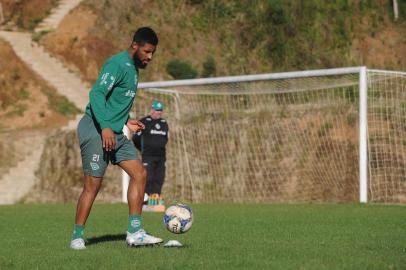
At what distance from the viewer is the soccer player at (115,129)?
32.1ft

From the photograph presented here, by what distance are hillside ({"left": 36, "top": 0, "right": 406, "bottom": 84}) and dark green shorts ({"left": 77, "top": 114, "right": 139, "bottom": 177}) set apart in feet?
97.7

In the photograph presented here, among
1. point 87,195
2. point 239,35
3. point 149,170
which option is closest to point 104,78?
point 87,195

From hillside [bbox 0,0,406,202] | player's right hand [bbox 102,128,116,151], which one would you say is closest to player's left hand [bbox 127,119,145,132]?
player's right hand [bbox 102,128,116,151]

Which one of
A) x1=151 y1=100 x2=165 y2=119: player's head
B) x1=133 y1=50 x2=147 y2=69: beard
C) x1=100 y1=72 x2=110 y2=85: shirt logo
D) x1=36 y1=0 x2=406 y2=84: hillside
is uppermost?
x1=36 y1=0 x2=406 y2=84: hillside

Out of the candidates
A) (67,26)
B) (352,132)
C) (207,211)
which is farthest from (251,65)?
(207,211)

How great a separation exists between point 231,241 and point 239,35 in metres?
36.7

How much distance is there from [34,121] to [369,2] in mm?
23065

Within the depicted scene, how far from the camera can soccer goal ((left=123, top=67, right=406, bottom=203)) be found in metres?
22.5

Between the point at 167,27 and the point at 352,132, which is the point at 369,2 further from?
the point at 352,132

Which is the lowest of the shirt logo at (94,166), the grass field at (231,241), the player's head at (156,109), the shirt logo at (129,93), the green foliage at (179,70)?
the grass field at (231,241)

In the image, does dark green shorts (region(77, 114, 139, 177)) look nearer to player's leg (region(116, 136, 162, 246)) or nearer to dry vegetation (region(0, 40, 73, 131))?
player's leg (region(116, 136, 162, 246))

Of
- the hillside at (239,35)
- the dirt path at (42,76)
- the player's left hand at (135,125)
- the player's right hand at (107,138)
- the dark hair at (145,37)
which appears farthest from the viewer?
the hillside at (239,35)

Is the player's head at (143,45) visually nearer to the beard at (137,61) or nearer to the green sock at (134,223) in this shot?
the beard at (137,61)

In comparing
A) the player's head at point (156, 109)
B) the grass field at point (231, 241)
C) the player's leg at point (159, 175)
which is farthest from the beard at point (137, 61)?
the player's leg at point (159, 175)
